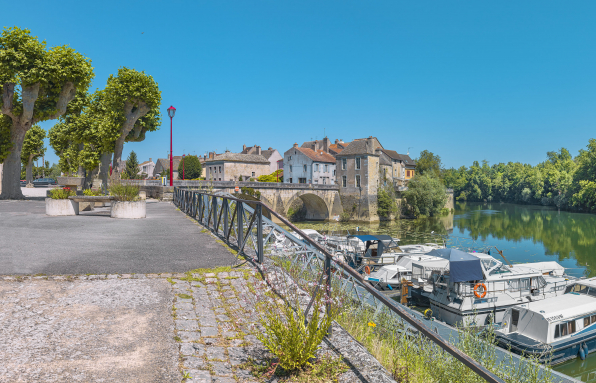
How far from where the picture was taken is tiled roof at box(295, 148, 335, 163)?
56.1 meters

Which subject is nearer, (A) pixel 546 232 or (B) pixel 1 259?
(B) pixel 1 259

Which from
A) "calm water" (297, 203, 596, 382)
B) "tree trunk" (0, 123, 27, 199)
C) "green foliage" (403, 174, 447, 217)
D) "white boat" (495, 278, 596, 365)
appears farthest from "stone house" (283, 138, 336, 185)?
"white boat" (495, 278, 596, 365)

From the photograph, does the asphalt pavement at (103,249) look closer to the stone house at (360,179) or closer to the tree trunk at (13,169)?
the tree trunk at (13,169)

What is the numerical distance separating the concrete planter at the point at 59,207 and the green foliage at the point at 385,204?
130 ft

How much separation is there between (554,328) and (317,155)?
4763 cm

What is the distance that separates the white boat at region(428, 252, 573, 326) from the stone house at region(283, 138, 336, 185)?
4075 centimetres

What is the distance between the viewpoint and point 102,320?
3.51 metres

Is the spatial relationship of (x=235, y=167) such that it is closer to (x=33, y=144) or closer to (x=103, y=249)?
(x=33, y=144)

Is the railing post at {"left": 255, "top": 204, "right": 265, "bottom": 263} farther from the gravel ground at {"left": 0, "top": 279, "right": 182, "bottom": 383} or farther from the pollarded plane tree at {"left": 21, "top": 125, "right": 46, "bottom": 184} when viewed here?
the pollarded plane tree at {"left": 21, "top": 125, "right": 46, "bottom": 184}

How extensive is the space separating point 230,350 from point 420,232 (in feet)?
121

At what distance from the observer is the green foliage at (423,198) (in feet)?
158

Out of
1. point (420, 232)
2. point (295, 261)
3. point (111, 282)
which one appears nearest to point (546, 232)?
point (420, 232)

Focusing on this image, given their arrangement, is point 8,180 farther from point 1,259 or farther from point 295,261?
point 295,261

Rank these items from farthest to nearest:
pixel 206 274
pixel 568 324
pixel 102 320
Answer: pixel 568 324
pixel 206 274
pixel 102 320
